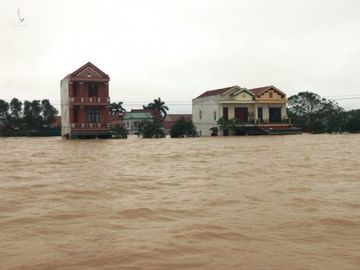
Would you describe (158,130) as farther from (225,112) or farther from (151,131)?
(225,112)

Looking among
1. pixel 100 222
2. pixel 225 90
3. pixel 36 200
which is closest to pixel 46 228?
pixel 100 222

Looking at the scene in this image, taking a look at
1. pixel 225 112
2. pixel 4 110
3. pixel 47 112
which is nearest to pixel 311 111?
pixel 225 112

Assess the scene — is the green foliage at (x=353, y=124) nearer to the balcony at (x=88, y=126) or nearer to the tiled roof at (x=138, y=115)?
the balcony at (x=88, y=126)

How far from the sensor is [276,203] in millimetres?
7086

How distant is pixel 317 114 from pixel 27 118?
1430 inches

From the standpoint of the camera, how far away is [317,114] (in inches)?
2306

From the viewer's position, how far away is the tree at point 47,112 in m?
60.8

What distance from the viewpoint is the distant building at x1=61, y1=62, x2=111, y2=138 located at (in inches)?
1658

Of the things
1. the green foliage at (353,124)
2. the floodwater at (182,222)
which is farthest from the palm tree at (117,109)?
the floodwater at (182,222)

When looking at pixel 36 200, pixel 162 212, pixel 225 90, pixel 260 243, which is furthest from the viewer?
pixel 225 90

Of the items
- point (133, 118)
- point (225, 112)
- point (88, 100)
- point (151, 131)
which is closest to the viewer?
point (88, 100)

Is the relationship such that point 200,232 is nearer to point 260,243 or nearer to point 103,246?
point 260,243

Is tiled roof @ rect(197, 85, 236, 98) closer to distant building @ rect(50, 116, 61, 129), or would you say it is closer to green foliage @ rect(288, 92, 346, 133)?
green foliage @ rect(288, 92, 346, 133)

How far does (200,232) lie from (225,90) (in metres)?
44.4
